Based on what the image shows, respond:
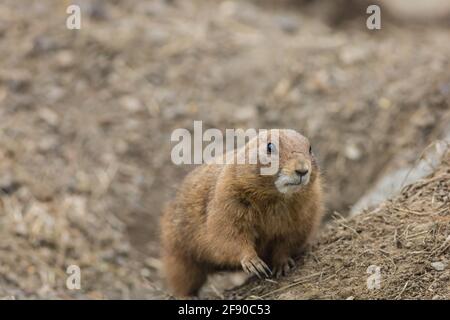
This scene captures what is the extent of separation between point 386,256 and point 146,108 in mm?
5676

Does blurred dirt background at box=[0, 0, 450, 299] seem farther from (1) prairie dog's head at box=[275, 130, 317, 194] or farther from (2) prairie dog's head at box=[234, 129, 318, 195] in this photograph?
(1) prairie dog's head at box=[275, 130, 317, 194]

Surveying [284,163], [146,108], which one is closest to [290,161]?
[284,163]

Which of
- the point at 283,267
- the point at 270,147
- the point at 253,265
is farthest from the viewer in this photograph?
the point at 283,267

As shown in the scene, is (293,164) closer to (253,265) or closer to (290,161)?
(290,161)

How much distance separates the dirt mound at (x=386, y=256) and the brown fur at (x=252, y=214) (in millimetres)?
232

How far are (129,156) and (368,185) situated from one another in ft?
10.5

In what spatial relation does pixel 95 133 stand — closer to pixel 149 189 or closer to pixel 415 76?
pixel 149 189

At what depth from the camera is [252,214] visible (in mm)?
6449

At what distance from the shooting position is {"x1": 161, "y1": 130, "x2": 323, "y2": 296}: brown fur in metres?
6.25

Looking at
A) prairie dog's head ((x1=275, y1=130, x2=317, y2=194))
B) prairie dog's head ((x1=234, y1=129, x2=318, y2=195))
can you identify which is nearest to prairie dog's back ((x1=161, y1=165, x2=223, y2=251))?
prairie dog's head ((x1=234, y1=129, x2=318, y2=195))

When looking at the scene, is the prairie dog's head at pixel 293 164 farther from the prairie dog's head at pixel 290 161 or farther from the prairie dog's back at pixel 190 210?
the prairie dog's back at pixel 190 210

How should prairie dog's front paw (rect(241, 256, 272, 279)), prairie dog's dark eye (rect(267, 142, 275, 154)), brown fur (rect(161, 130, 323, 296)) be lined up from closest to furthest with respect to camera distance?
1. prairie dog's dark eye (rect(267, 142, 275, 154))
2. brown fur (rect(161, 130, 323, 296))
3. prairie dog's front paw (rect(241, 256, 272, 279))

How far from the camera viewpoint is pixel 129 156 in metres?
10.7

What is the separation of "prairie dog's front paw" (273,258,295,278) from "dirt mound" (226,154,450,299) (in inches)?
3.2
